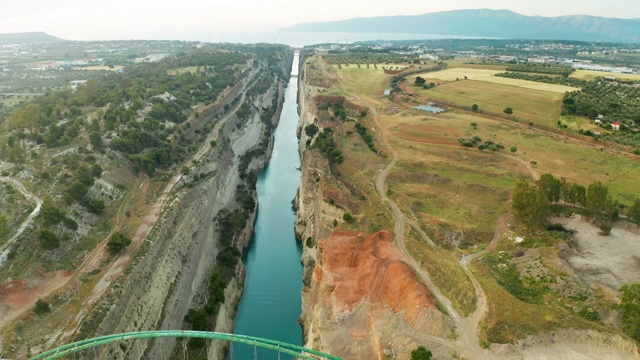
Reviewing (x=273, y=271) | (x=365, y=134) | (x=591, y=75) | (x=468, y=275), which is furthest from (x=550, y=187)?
(x=591, y=75)

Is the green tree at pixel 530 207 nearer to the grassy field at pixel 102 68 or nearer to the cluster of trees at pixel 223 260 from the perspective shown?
the cluster of trees at pixel 223 260

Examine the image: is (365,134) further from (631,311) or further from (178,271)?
(631,311)

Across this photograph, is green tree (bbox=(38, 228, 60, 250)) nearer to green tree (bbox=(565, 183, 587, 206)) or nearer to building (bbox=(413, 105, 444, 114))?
green tree (bbox=(565, 183, 587, 206))

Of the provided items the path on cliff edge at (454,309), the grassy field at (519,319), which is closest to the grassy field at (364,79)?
the path on cliff edge at (454,309)

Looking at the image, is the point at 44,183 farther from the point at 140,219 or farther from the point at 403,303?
the point at 403,303

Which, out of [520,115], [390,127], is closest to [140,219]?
[390,127]
